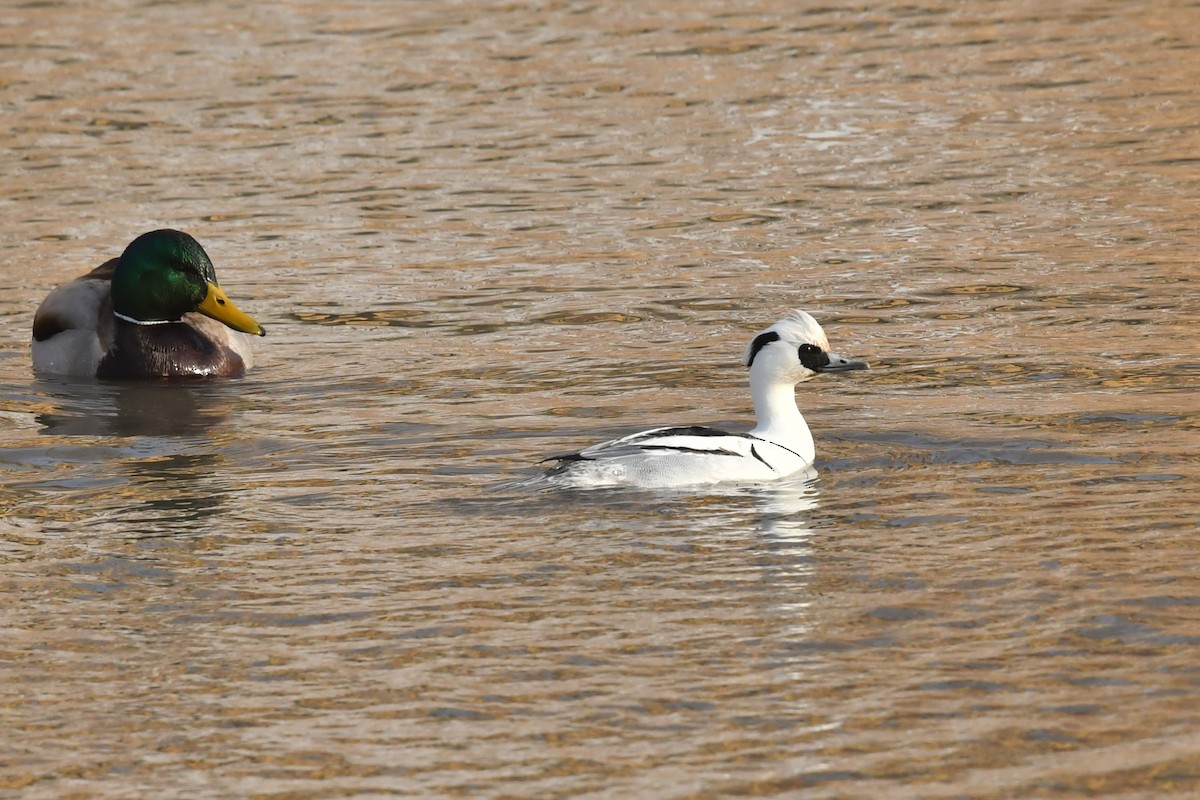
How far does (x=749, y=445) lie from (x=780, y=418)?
36cm

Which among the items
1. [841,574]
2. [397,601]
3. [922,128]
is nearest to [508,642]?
[397,601]

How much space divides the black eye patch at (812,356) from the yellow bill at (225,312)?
4.44 meters

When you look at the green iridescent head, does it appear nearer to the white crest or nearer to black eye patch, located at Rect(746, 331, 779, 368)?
black eye patch, located at Rect(746, 331, 779, 368)

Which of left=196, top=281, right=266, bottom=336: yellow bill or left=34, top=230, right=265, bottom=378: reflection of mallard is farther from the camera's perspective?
left=34, top=230, right=265, bottom=378: reflection of mallard

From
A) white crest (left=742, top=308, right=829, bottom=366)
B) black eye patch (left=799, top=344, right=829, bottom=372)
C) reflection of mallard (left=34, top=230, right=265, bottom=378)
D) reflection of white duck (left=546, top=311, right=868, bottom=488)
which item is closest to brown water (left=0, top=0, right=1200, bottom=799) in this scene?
reflection of white duck (left=546, top=311, right=868, bottom=488)

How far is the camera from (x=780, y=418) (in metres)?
10.3

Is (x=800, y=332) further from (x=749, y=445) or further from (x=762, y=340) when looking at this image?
(x=749, y=445)

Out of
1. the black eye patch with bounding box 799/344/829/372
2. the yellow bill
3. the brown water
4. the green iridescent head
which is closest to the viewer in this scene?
the brown water

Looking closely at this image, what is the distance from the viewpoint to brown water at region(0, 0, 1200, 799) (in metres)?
6.86

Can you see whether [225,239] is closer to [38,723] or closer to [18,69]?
[18,69]

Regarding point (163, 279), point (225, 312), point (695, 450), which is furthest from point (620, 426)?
point (163, 279)

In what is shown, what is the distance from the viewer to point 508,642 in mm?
7672

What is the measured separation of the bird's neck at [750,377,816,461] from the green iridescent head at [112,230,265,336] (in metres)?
4.93

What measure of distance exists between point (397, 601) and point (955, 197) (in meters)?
9.81
